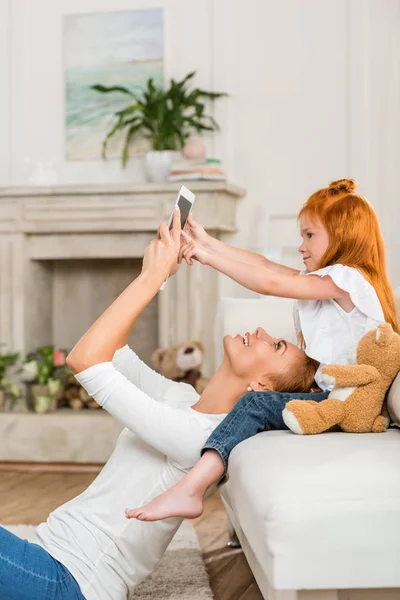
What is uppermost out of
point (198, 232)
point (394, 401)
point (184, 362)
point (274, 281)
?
point (198, 232)

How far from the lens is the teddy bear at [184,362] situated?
3721mm

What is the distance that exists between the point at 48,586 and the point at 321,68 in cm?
347

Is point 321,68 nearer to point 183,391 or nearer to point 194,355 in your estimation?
point 194,355

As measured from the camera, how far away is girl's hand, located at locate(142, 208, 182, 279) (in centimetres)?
161

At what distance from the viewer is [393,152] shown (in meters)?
4.22

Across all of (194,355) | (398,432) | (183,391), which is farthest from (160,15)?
(398,432)

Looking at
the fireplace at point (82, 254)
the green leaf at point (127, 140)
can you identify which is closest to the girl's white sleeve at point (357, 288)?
the fireplace at point (82, 254)

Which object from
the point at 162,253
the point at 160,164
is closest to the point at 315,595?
the point at 162,253

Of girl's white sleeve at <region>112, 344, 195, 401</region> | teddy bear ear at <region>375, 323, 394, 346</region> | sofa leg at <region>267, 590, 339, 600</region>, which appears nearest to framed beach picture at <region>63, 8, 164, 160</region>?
girl's white sleeve at <region>112, 344, 195, 401</region>

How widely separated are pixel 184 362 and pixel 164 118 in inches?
53.1

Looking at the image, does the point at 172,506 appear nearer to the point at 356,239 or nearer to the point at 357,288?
the point at 357,288

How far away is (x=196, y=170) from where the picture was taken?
13.1 ft

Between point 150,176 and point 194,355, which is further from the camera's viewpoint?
point 150,176

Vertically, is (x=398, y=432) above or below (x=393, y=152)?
below
